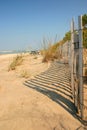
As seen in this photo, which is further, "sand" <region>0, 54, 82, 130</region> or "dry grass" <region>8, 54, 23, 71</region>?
"dry grass" <region>8, 54, 23, 71</region>

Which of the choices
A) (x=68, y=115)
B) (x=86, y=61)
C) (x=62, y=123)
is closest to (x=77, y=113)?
(x=68, y=115)

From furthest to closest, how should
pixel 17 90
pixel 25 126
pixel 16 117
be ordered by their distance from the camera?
pixel 17 90
pixel 16 117
pixel 25 126

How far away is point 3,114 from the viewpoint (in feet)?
14.5

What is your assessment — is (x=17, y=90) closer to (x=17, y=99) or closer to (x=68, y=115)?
(x=17, y=99)

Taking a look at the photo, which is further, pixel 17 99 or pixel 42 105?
pixel 17 99

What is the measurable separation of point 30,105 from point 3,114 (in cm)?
69

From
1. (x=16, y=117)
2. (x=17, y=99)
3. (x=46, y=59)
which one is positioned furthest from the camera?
(x=46, y=59)

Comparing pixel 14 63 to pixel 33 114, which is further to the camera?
pixel 14 63

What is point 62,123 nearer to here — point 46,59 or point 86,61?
point 86,61

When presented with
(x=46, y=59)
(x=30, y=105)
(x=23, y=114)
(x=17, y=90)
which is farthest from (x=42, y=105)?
(x=46, y=59)

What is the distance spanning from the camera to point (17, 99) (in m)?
5.39

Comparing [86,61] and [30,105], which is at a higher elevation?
[86,61]

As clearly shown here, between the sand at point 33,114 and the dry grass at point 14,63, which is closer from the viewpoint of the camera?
the sand at point 33,114

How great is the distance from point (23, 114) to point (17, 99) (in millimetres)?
1069
